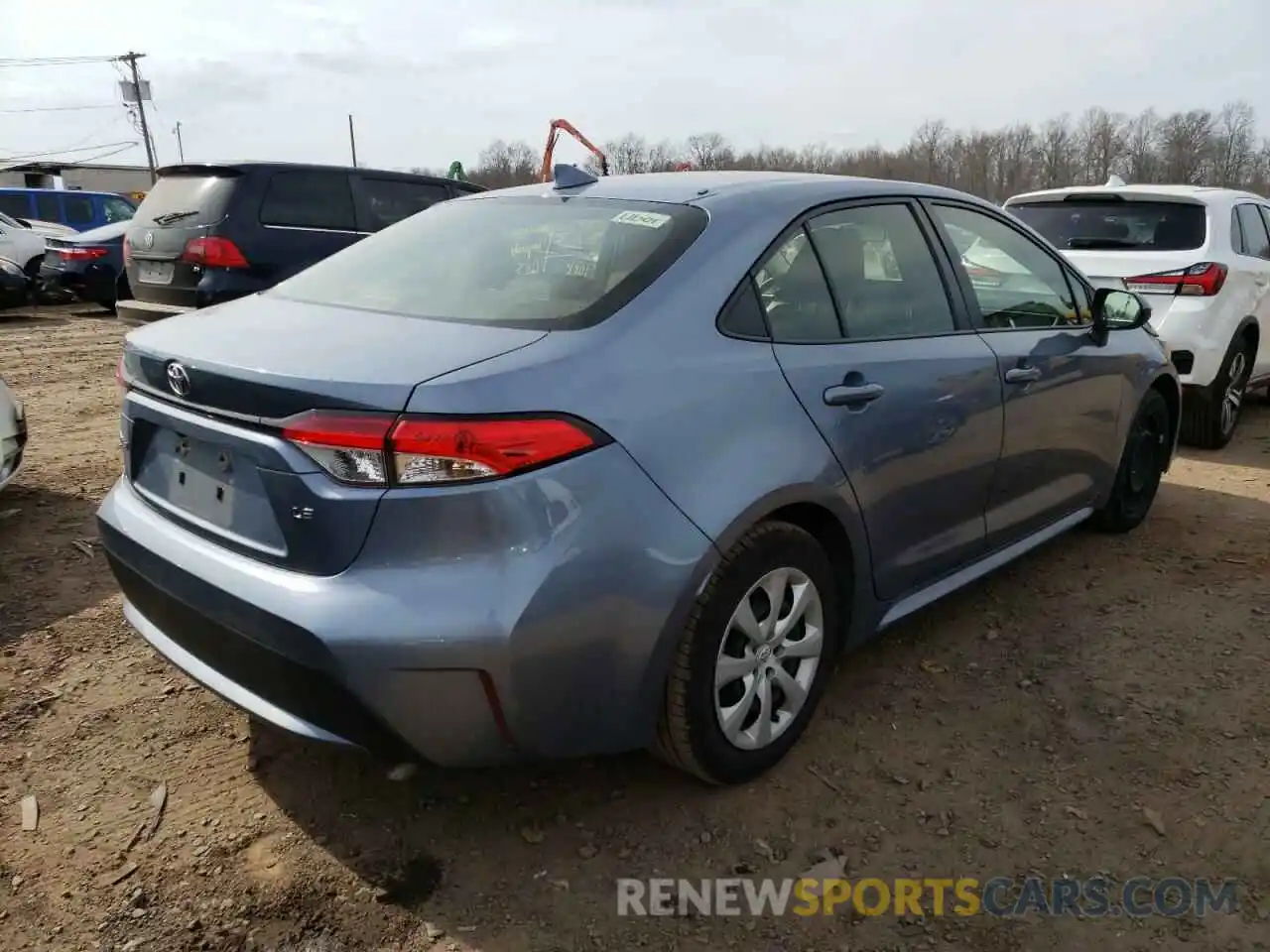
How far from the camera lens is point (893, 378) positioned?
2846 millimetres

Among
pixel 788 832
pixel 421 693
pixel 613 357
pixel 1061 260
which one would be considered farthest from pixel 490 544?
pixel 1061 260

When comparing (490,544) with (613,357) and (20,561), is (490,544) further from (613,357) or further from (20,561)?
(20,561)

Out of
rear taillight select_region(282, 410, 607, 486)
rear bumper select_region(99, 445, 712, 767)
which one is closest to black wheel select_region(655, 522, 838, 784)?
rear bumper select_region(99, 445, 712, 767)

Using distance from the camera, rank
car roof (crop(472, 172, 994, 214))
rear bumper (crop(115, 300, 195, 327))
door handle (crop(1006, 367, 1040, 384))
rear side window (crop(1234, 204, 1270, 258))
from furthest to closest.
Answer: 1. rear bumper (crop(115, 300, 195, 327))
2. rear side window (crop(1234, 204, 1270, 258))
3. door handle (crop(1006, 367, 1040, 384))
4. car roof (crop(472, 172, 994, 214))

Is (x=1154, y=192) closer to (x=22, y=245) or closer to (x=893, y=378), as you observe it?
(x=893, y=378)

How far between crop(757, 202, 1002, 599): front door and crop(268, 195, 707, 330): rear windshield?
370 millimetres

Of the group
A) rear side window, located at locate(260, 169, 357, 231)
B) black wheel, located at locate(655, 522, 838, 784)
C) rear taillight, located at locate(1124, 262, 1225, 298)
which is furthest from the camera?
rear side window, located at locate(260, 169, 357, 231)

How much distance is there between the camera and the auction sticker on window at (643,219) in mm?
2640

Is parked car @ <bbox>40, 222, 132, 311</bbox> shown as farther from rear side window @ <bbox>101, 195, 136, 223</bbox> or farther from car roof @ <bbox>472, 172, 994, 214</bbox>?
car roof @ <bbox>472, 172, 994, 214</bbox>

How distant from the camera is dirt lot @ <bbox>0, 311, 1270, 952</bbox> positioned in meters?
2.20

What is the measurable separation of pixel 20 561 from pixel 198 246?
3.85 m

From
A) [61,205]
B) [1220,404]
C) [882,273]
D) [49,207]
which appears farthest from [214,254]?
[49,207]

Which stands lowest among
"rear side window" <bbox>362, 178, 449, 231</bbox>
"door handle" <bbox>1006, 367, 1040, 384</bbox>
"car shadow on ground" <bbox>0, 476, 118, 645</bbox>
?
"car shadow on ground" <bbox>0, 476, 118, 645</bbox>

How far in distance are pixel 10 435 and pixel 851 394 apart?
161 inches
